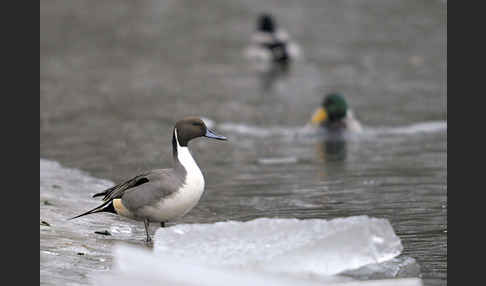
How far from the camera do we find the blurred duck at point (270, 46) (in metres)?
26.6

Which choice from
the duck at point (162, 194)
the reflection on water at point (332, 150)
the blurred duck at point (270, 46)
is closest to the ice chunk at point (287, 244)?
the duck at point (162, 194)

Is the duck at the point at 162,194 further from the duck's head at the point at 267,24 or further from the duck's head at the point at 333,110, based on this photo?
the duck's head at the point at 267,24

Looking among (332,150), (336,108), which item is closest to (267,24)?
(336,108)

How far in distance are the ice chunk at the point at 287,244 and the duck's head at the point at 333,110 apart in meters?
8.10

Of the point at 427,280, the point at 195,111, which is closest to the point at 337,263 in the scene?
the point at 427,280

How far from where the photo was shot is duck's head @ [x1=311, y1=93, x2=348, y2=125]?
617 inches

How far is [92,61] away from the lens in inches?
1032

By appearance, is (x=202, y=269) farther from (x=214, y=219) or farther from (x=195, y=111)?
(x=195, y=111)

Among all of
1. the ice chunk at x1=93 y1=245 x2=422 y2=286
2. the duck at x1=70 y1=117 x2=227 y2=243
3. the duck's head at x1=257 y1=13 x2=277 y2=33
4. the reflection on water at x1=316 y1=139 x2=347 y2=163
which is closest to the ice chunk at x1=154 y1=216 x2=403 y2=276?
the duck at x1=70 y1=117 x2=227 y2=243

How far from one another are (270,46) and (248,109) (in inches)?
332

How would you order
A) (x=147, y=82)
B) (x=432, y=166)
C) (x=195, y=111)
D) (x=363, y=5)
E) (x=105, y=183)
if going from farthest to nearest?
(x=363, y=5)
(x=147, y=82)
(x=195, y=111)
(x=432, y=166)
(x=105, y=183)

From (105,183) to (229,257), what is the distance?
462 cm

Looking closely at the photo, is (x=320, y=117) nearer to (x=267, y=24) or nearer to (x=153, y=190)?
(x=153, y=190)

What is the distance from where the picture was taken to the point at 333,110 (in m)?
15.7
